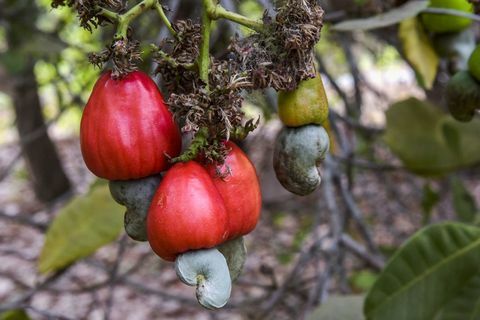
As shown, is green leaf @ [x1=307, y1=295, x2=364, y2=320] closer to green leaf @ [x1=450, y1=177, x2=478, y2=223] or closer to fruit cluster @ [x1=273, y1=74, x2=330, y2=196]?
fruit cluster @ [x1=273, y1=74, x2=330, y2=196]

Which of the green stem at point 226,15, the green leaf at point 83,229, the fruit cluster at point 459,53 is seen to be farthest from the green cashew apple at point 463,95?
the green leaf at point 83,229

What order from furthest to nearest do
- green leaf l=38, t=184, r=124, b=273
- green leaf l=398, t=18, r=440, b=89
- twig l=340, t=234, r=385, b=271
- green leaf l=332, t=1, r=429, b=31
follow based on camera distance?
twig l=340, t=234, r=385, b=271 → green leaf l=38, t=184, r=124, b=273 → green leaf l=398, t=18, r=440, b=89 → green leaf l=332, t=1, r=429, b=31

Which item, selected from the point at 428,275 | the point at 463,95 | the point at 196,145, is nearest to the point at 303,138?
the point at 196,145

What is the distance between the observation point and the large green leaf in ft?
5.65

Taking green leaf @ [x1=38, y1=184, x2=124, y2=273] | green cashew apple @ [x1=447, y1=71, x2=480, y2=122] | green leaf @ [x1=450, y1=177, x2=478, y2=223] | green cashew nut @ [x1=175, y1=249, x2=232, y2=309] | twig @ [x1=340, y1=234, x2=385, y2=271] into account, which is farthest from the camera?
green leaf @ [x1=450, y1=177, x2=478, y2=223]

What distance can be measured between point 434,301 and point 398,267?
0.09 m

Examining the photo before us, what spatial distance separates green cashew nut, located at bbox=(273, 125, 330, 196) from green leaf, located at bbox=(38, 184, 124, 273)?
673mm

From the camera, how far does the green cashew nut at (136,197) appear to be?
28.4 inches

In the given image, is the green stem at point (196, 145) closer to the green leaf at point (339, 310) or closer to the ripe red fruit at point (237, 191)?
the ripe red fruit at point (237, 191)

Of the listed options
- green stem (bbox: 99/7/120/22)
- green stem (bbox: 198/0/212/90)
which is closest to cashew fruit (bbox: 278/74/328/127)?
green stem (bbox: 198/0/212/90)

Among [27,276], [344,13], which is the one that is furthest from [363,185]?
[344,13]

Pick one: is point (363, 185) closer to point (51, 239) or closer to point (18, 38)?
point (18, 38)

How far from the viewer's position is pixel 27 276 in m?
3.42

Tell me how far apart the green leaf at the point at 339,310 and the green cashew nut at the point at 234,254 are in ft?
2.16
